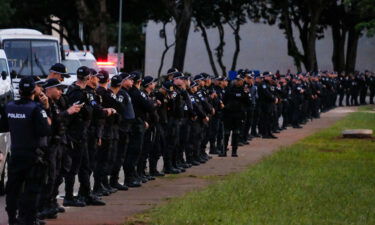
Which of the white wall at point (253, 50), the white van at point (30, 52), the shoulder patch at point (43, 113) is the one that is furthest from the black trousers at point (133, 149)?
the white wall at point (253, 50)

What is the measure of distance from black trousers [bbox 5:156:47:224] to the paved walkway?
1.13m

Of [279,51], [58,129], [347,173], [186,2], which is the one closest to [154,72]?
[279,51]

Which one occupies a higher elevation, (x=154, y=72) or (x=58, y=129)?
(x=58, y=129)

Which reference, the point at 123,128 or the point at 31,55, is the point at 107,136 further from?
the point at 31,55

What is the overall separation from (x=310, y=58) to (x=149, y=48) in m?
31.0

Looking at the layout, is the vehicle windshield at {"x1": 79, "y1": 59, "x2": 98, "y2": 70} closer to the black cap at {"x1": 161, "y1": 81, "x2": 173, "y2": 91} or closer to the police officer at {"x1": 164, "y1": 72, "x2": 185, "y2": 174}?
→ the police officer at {"x1": 164, "y1": 72, "x2": 185, "y2": 174}

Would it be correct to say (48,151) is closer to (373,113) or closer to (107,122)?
(107,122)

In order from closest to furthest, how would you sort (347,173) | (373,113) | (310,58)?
1. (347,173)
2. (373,113)
3. (310,58)

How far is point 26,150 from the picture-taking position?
13609 millimetres

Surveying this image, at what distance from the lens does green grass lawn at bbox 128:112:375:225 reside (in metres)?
15.2

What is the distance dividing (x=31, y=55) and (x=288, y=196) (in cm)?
2310

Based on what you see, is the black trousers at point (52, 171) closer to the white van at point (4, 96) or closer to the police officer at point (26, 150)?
the police officer at point (26, 150)

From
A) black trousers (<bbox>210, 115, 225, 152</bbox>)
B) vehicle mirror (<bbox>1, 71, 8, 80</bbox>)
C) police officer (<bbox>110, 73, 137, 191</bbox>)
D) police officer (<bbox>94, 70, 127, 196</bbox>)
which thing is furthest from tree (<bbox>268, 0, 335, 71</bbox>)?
police officer (<bbox>94, 70, 127, 196</bbox>)

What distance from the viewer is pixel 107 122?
→ 59.2 feet
